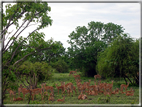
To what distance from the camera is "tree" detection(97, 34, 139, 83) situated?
14648 millimetres

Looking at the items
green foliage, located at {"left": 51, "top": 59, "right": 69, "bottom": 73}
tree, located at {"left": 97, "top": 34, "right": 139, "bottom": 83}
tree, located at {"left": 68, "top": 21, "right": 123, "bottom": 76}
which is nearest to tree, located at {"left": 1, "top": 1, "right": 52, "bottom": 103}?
tree, located at {"left": 97, "top": 34, "right": 139, "bottom": 83}

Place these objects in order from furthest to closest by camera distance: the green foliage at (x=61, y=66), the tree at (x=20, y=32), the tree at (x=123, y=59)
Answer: the green foliage at (x=61, y=66) → the tree at (x=123, y=59) → the tree at (x=20, y=32)

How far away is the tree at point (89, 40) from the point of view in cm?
2702

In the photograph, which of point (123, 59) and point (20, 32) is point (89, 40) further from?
point (20, 32)

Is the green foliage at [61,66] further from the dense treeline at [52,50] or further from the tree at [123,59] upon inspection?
the tree at [123,59]

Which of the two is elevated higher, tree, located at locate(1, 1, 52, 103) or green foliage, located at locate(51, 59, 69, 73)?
tree, located at locate(1, 1, 52, 103)

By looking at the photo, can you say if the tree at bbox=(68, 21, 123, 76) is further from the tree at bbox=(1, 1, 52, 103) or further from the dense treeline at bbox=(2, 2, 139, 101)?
the tree at bbox=(1, 1, 52, 103)

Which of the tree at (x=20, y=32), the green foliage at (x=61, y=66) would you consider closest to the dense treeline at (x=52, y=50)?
the tree at (x=20, y=32)

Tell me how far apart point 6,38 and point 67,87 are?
4848 mm

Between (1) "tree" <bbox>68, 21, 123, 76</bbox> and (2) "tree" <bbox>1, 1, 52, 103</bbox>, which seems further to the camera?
(1) "tree" <bbox>68, 21, 123, 76</bbox>

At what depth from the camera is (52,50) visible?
30.3 feet

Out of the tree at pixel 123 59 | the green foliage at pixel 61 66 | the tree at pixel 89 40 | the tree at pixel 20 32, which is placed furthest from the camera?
the green foliage at pixel 61 66

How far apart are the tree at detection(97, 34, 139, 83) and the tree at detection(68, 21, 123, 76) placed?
1102cm

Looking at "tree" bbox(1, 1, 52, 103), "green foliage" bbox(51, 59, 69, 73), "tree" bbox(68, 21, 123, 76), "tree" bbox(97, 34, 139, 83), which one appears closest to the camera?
"tree" bbox(1, 1, 52, 103)
